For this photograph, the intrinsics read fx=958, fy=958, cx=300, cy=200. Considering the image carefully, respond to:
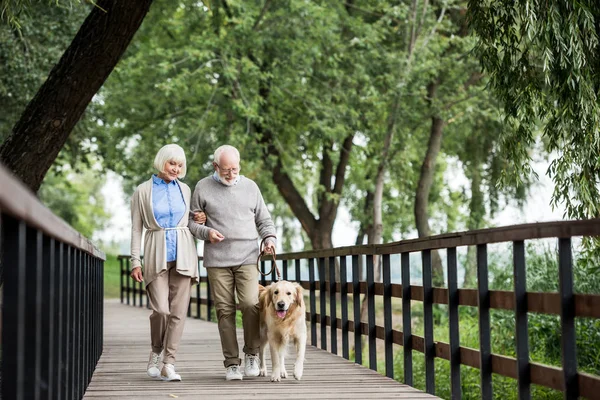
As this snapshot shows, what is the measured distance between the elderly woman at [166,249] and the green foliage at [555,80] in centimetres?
315

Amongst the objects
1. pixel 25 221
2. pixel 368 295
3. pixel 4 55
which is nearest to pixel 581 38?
pixel 368 295

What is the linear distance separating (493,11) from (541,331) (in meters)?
5.75

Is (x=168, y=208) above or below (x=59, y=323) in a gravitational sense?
above

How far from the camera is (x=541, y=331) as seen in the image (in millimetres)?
13062

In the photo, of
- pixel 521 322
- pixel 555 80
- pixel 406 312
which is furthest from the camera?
pixel 555 80

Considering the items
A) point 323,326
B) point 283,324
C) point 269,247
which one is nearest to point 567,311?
point 283,324

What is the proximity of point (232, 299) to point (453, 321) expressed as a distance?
2080mm

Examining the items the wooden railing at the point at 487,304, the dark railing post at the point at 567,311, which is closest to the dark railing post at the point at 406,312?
the wooden railing at the point at 487,304

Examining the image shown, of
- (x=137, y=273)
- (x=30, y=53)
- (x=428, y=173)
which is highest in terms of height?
(x=30, y=53)

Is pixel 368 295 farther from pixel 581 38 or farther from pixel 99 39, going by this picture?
pixel 99 39

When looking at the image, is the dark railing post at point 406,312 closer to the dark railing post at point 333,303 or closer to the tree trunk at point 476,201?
the dark railing post at point 333,303

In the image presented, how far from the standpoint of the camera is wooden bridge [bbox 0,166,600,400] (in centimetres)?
304

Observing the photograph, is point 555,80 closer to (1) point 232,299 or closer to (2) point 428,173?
(1) point 232,299

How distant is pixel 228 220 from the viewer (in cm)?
774
